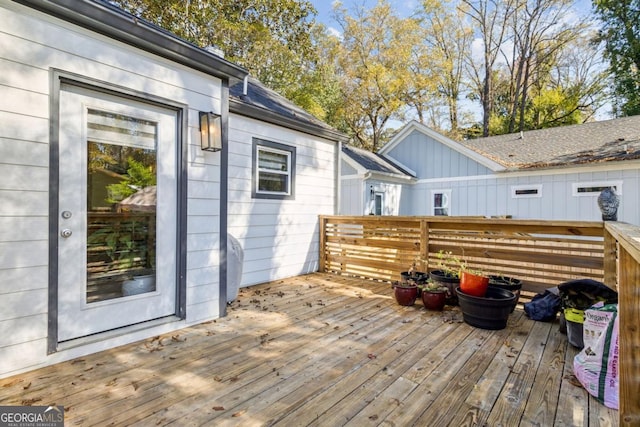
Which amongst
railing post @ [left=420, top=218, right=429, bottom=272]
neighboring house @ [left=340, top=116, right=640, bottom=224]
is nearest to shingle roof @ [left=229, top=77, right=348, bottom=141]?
railing post @ [left=420, top=218, right=429, bottom=272]

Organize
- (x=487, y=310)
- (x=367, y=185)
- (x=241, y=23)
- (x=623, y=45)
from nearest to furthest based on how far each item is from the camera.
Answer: (x=487, y=310) < (x=367, y=185) < (x=241, y=23) < (x=623, y=45)

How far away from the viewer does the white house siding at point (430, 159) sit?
9.96 metres

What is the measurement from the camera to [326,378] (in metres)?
2.25

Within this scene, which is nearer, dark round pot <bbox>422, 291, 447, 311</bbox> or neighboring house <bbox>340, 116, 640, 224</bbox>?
dark round pot <bbox>422, 291, 447, 311</bbox>

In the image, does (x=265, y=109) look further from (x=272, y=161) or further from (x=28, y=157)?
(x=28, y=157)

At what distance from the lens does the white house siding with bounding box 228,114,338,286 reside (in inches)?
181

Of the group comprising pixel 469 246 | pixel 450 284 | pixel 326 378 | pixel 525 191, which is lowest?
pixel 326 378

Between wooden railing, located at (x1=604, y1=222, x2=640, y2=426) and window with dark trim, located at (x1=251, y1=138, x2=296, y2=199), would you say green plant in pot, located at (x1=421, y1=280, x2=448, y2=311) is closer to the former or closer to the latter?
wooden railing, located at (x1=604, y1=222, x2=640, y2=426)

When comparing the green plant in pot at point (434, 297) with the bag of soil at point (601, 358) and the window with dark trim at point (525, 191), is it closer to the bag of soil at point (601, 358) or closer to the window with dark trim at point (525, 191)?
the bag of soil at point (601, 358)

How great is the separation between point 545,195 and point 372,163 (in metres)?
4.70

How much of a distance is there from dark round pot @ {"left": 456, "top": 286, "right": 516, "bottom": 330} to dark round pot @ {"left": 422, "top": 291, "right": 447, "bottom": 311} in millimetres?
382

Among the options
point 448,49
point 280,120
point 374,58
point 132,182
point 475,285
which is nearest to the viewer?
point 132,182

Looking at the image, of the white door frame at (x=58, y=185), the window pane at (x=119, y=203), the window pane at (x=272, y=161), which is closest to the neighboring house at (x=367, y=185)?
the window pane at (x=272, y=161)

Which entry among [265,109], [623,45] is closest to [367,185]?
[265,109]
